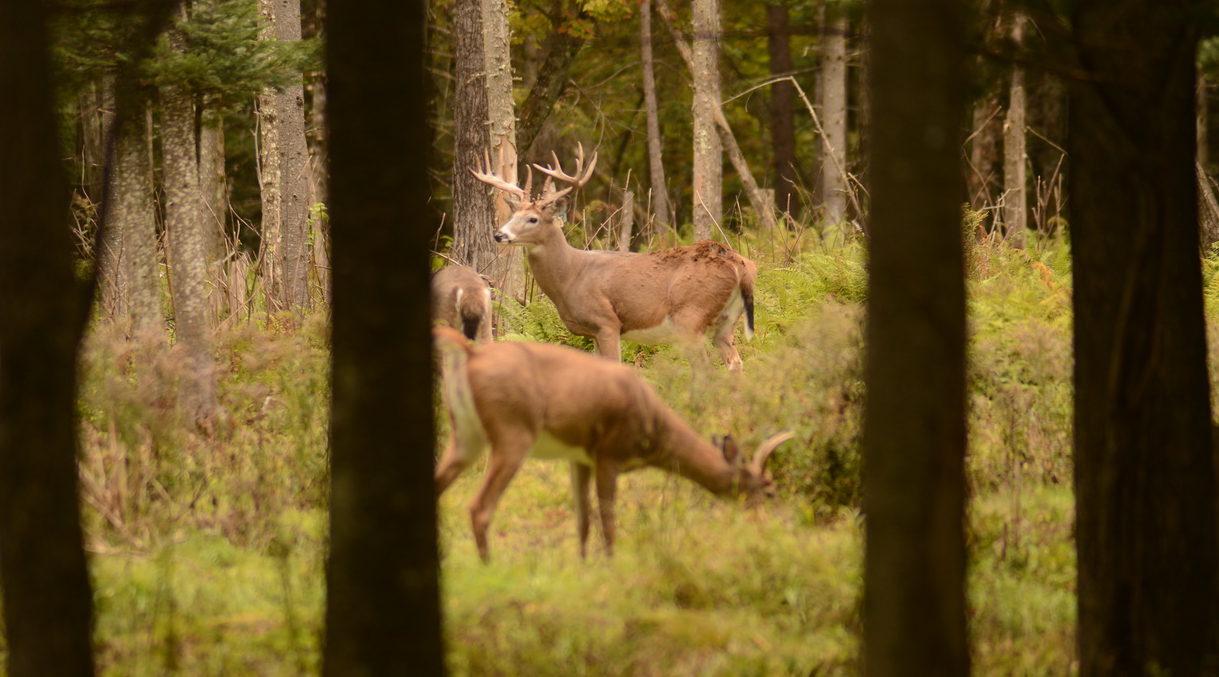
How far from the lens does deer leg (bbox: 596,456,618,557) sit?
6.00 meters

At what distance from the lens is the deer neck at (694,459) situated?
6352mm

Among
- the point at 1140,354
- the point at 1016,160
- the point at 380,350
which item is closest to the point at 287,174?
the point at 1016,160

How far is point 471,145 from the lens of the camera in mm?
14062

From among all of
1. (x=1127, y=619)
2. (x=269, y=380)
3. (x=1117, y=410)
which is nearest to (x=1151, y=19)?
(x=1117, y=410)

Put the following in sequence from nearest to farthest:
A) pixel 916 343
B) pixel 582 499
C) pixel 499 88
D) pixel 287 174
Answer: pixel 916 343
pixel 582 499
pixel 499 88
pixel 287 174

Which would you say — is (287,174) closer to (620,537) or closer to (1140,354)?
(620,537)

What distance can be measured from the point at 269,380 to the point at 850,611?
191 inches

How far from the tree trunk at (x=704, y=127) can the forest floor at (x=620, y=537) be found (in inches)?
304

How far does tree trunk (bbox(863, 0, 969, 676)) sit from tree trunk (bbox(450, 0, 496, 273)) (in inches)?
412

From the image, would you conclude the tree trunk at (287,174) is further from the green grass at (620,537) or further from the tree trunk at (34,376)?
the tree trunk at (34,376)

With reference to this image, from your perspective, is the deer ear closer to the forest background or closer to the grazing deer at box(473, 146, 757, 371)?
the forest background

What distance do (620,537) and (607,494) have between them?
368 mm

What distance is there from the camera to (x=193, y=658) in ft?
16.0

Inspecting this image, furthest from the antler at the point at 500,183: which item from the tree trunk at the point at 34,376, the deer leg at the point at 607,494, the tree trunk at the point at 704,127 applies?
the tree trunk at the point at 34,376
